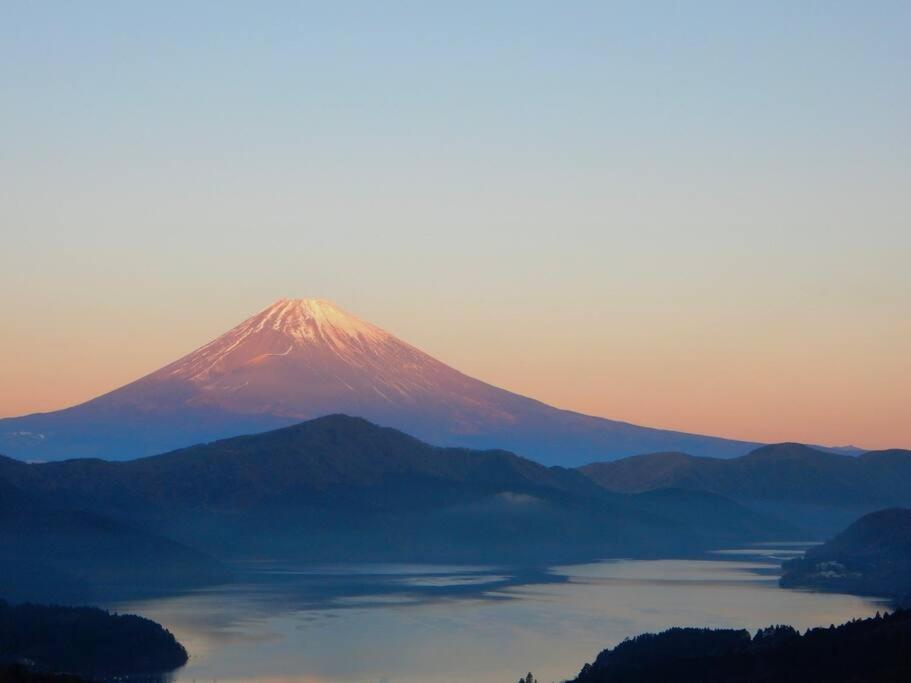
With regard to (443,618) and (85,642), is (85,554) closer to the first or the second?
(443,618)

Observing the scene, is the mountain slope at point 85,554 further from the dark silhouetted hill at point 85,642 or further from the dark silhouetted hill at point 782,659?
the dark silhouetted hill at point 782,659

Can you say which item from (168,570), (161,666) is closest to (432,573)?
(168,570)

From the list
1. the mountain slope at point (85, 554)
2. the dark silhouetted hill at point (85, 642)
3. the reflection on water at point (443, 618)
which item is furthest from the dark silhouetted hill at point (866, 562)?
the dark silhouetted hill at point (85, 642)

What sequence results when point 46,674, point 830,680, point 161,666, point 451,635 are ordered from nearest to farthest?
point 830,680, point 46,674, point 161,666, point 451,635

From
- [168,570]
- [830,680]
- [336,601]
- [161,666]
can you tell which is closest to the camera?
[830,680]

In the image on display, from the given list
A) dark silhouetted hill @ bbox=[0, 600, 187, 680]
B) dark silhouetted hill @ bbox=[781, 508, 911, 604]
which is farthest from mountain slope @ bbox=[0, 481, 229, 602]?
dark silhouetted hill @ bbox=[781, 508, 911, 604]

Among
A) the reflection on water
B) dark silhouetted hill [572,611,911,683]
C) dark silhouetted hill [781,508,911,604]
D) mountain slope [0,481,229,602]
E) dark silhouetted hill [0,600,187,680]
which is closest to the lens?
dark silhouetted hill [572,611,911,683]

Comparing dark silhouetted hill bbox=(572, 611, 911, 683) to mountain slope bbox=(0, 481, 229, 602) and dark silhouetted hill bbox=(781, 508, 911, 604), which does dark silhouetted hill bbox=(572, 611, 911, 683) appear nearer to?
dark silhouetted hill bbox=(781, 508, 911, 604)

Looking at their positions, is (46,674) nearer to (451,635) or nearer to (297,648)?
(297,648)

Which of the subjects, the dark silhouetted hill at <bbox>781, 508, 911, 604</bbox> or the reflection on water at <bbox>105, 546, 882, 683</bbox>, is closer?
the reflection on water at <bbox>105, 546, 882, 683</bbox>
